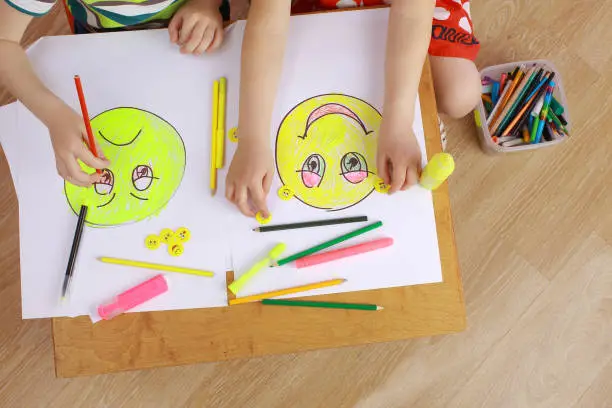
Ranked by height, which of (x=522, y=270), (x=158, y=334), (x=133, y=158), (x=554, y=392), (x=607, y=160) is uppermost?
(x=133, y=158)

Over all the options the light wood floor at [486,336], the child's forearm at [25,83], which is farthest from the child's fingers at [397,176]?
the light wood floor at [486,336]

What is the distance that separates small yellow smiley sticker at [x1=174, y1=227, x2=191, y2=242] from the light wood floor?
552 millimetres

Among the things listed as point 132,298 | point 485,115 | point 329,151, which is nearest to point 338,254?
point 329,151

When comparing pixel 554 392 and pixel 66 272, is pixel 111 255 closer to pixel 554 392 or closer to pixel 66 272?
pixel 66 272

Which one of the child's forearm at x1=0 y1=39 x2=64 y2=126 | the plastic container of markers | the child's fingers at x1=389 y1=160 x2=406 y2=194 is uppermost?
the child's forearm at x1=0 y1=39 x2=64 y2=126

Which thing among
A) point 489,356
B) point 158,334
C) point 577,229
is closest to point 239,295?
point 158,334

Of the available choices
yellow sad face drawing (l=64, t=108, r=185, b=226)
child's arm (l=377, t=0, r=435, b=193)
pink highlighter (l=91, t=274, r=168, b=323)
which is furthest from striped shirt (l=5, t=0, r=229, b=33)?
pink highlighter (l=91, t=274, r=168, b=323)

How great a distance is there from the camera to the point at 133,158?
2.12 ft

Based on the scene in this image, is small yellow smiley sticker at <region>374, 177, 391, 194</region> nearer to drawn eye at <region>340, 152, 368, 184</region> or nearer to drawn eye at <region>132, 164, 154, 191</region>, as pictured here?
drawn eye at <region>340, 152, 368, 184</region>

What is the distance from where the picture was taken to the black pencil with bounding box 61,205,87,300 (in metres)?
0.61

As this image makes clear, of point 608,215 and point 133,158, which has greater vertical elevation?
point 133,158

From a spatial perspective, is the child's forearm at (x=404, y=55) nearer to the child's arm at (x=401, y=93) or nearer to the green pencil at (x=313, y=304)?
the child's arm at (x=401, y=93)

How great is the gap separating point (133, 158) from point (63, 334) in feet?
0.72

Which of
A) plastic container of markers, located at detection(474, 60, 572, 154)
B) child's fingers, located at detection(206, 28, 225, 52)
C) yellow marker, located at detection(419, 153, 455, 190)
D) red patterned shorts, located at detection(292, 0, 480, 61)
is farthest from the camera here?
plastic container of markers, located at detection(474, 60, 572, 154)
